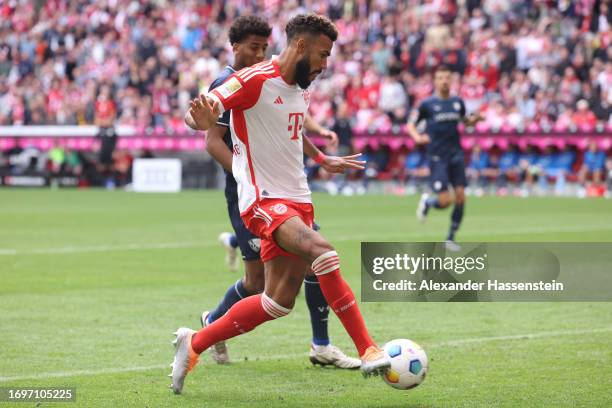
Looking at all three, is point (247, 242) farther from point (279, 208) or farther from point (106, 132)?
point (106, 132)

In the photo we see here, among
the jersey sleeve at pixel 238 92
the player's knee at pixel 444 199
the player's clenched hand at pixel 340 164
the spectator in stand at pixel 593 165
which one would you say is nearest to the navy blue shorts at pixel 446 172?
the player's knee at pixel 444 199

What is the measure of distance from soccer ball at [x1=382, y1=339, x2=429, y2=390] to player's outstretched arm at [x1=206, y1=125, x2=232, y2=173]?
6.26ft

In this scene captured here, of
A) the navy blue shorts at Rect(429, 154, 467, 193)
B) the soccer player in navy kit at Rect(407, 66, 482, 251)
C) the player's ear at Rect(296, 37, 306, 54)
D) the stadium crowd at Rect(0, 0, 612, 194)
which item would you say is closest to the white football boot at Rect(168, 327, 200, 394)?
the player's ear at Rect(296, 37, 306, 54)

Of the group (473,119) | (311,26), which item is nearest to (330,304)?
(311,26)

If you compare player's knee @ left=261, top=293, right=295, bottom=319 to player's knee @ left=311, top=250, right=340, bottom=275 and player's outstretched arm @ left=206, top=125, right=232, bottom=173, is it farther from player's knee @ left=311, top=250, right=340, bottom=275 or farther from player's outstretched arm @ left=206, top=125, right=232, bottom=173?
player's outstretched arm @ left=206, top=125, right=232, bottom=173

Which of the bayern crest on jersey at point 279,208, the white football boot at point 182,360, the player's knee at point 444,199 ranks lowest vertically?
the player's knee at point 444,199

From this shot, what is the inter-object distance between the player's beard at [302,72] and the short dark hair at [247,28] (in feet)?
4.09

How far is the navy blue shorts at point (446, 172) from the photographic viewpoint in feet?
55.0

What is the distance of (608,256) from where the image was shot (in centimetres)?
1373

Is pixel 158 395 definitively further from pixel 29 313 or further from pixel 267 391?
pixel 29 313

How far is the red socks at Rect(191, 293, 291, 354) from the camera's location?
272 inches

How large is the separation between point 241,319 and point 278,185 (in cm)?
83

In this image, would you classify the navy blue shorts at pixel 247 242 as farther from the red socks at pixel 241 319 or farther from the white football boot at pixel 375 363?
the white football boot at pixel 375 363

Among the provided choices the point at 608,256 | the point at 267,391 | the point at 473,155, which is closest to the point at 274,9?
the point at 473,155
